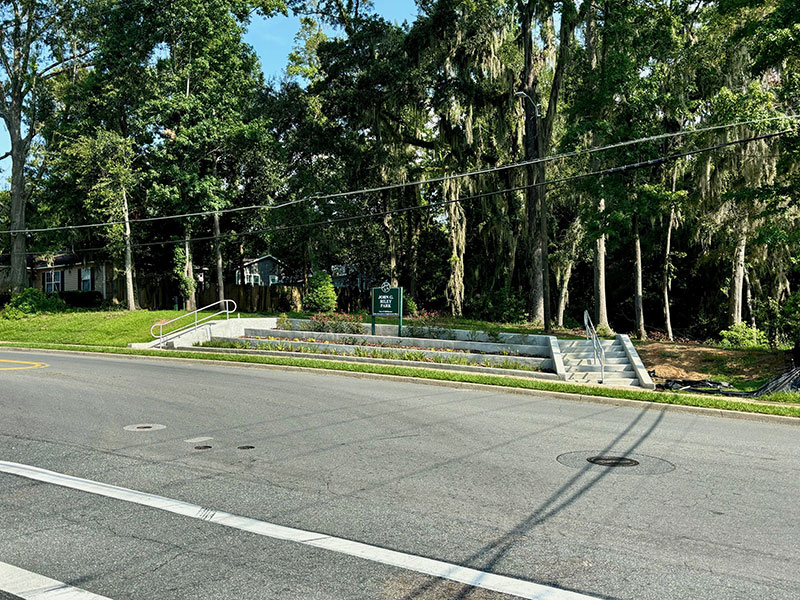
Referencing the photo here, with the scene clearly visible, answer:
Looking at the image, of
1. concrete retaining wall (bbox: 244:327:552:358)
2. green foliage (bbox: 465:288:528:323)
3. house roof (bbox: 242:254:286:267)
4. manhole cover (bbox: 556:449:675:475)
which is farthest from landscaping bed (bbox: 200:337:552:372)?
house roof (bbox: 242:254:286:267)

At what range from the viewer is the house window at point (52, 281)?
51656 millimetres

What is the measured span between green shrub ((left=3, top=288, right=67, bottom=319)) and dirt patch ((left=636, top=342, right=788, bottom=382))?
30.1 meters

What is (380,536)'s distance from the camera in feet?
16.5

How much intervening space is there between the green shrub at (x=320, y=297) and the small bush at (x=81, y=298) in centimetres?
2064

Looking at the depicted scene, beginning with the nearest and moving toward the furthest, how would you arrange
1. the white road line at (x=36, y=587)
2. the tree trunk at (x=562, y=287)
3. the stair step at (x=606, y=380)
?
the white road line at (x=36, y=587) → the stair step at (x=606, y=380) → the tree trunk at (x=562, y=287)

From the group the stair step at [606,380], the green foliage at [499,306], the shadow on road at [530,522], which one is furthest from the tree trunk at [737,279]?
the shadow on road at [530,522]

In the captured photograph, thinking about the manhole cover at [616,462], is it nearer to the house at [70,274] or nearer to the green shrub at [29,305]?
the green shrub at [29,305]

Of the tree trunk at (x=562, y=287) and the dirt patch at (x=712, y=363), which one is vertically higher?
the tree trunk at (x=562, y=287)

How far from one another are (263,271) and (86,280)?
47.4 feet

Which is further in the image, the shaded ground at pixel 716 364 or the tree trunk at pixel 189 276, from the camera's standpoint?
the tree trunk at pixel 189 276

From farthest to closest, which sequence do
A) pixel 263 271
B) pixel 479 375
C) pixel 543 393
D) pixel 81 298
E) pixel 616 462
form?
1. pixel 263 271
2. pixel 81 298
3. pixel 479 375
4. pixel 543 393
5. pixel 616 462

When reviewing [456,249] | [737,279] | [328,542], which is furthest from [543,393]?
[456,249]

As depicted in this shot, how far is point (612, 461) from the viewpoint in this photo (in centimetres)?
767

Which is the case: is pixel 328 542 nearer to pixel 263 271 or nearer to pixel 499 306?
pixel 499 306
